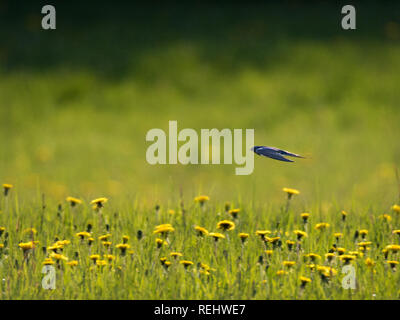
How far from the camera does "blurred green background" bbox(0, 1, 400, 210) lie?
9070 millimetres

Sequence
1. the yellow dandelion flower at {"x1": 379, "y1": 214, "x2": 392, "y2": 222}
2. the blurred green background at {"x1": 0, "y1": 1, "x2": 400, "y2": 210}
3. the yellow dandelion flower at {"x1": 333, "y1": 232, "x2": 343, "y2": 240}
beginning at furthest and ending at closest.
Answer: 1. the blurred green background at {"x1": 0, "y1": 1, "x2": 400, "y2": 210}
2. the yellow dandelion flower at {"x1": 379, "y1": 214, "x2": 392, "y2": 222}
3. the yellow dandelion flower at {"x1": 333, "y1": 232, "x2": 343, "y2": 240}

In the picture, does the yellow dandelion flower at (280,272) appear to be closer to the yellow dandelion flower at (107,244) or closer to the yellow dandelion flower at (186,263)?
the yellow dandelion flower at (186,263)

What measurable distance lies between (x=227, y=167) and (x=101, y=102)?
9.86 feet

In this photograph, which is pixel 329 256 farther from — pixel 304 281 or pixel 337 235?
pixel 337 235

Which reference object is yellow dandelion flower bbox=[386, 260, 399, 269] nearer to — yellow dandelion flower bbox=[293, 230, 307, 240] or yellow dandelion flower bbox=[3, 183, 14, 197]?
yellow dandelion flower bbox=[293, 230, 307, 240]

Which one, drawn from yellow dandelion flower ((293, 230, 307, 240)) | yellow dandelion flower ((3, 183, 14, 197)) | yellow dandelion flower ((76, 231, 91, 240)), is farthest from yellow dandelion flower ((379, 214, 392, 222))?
yellow dandelion flower ((3, 183, 14, 197))

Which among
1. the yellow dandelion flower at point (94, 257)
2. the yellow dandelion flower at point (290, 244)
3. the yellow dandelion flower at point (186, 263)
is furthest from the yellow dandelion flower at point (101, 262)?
the yellow dandelion flower at point (290, 244)

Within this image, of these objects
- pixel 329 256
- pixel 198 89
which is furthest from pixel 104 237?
pixel 198 89

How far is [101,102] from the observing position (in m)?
11.4

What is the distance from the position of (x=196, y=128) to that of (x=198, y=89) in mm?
1663

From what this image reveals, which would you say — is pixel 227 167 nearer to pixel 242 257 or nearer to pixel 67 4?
pixel 242 257

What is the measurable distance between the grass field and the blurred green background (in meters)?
0.04

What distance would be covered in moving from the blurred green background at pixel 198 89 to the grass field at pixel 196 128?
4 centimetres

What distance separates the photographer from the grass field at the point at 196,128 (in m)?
3.24
